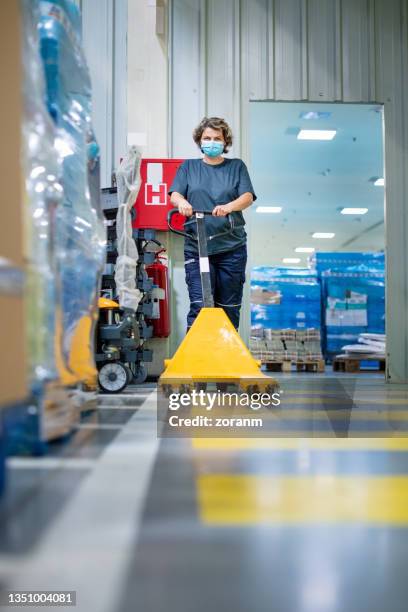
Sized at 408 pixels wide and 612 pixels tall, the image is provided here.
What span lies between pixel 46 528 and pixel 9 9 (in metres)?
0.46

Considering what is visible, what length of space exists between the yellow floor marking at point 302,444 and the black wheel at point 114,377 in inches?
97.2

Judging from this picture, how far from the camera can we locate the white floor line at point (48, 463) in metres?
0.57

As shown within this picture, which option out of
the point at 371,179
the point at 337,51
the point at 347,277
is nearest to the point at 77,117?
the point at 337,51

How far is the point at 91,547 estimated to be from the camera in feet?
2.30

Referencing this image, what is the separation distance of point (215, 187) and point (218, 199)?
98mm

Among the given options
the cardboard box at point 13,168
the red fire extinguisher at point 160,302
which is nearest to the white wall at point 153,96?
the red fire extinguisher at point 160,302

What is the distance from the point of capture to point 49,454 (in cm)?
63

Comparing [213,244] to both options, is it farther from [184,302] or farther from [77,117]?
[77,117]

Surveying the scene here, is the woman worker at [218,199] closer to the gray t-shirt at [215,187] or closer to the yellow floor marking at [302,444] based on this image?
the gray t-shirt at [215,187]

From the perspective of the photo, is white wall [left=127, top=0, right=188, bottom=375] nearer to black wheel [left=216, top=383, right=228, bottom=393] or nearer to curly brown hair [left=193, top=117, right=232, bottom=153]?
curly brown hair [left=193, top=117, right=232, bottom=153]

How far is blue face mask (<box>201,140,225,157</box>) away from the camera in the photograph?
453cm

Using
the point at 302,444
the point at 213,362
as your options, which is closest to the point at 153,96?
the point at 213,362

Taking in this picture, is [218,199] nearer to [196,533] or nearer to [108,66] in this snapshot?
[108,66]

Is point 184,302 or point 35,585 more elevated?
point 184,302
